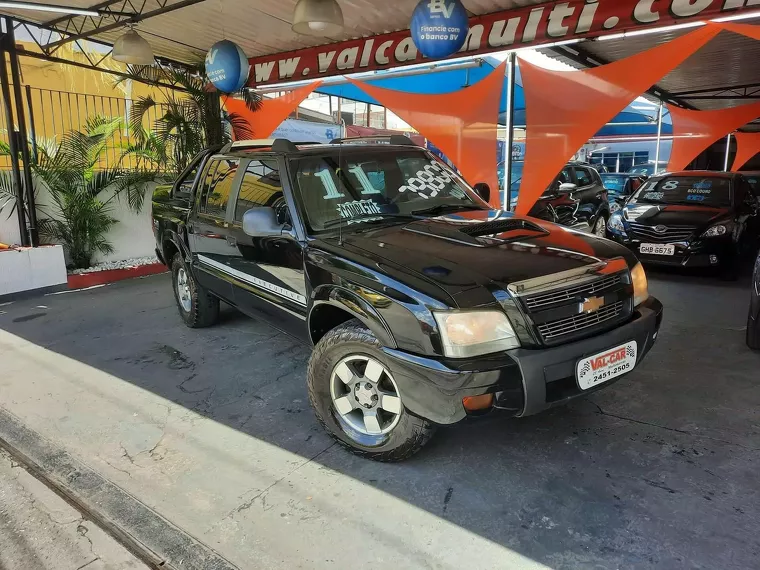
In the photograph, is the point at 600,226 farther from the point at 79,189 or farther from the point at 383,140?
the point at 79,189

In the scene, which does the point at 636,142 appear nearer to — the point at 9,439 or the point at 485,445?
the point at 485,445

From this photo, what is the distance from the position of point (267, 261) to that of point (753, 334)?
3.87 metres

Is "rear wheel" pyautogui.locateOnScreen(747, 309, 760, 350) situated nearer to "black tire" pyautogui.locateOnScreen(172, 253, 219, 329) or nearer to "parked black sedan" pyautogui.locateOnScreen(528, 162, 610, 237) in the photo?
"parked black sedan" pyautogui.locateOnScreen(528, 162, 610, 237)

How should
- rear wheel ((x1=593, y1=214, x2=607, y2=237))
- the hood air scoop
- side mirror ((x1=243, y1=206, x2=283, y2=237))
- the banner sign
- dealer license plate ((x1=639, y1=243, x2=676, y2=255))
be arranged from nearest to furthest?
the hood air scoop
side mirror ((x1=243, y1=206, x2=283, y2=237))
the banner sign
dealer license plate ((x1=639, y1=243, x2=676, y2=255))
rear wheel ((x1=593, y1=214, x2=607, y2=237))

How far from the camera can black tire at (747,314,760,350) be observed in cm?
423

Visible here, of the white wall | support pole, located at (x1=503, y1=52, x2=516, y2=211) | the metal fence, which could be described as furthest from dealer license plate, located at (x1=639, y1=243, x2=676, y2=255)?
the metal fence

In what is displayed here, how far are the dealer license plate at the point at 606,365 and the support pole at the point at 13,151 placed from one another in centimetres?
786

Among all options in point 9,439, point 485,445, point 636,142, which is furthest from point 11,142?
point 636,142

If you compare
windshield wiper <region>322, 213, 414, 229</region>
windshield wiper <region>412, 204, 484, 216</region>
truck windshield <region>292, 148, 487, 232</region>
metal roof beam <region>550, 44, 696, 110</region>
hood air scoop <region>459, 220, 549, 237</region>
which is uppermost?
metal roof beam <region>550, 44, 696, 110</region>

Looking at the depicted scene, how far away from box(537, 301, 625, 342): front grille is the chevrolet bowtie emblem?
0.02 meters

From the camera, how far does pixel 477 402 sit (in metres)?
2.38

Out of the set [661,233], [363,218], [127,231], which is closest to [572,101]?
[661,233]

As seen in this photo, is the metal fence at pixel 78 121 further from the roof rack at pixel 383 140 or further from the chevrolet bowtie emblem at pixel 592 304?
the chevrolet bowtie emblem at pixel 592 304

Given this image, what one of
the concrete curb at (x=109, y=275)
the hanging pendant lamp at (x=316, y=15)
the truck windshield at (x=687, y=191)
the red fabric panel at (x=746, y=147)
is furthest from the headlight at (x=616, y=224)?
the red fabric panel at (x=746, y=147)
